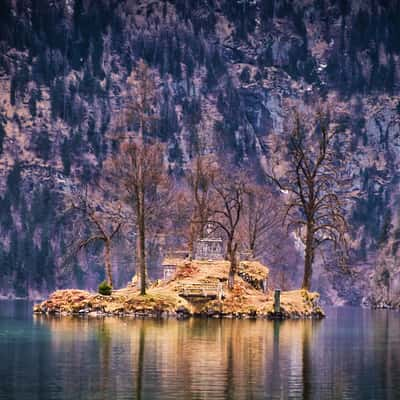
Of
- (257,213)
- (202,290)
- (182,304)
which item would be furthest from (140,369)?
(257,213)

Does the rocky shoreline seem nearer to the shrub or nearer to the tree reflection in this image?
the shrub

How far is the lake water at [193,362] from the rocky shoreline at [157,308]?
847 cm

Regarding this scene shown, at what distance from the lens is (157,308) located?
279 ft

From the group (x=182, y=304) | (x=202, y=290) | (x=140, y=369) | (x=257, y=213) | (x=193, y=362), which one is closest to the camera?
(x=140, y=369)

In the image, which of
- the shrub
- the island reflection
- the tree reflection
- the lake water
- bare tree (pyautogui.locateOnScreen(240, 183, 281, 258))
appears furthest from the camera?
bare tree (pyautogui.locateOnScreen(240, 183, 281, 258))

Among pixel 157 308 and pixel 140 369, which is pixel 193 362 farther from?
pixel 157 308

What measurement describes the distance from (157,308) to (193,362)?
33.8 m

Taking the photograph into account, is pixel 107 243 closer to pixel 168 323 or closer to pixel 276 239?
pixel 168 323

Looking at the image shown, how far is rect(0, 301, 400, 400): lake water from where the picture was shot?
42812 mm

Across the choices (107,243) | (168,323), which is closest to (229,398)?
(168,323)

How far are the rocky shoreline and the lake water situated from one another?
27.8ft

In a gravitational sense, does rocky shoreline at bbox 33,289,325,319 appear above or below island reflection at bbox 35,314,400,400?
above

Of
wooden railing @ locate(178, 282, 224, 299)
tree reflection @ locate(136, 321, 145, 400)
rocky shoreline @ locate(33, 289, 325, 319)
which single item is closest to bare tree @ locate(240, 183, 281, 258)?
wooden railing @ locate(178, 282, 224, 299)

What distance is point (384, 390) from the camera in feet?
145
